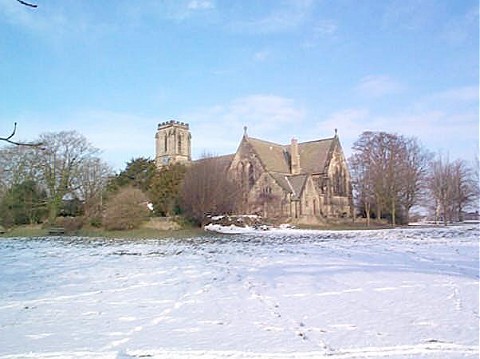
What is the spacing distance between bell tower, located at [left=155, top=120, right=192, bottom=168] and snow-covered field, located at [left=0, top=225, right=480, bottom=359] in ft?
226

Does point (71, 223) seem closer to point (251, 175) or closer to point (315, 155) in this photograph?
point (251, 175)

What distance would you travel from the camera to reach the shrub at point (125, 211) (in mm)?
35062

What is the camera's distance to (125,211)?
35.1 m

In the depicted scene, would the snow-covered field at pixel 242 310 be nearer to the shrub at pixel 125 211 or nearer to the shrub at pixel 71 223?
the shrub at pixel 125 211

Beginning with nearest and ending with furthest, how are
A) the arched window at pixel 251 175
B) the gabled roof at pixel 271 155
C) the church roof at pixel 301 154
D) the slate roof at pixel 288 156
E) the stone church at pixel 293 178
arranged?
the stone church at pixel 293 178 < the arched window at pixel 251 175 < the slate roof at pixel 288 156 < the gabled roof at pixel 271 155 < the church roof at pixel 301 154

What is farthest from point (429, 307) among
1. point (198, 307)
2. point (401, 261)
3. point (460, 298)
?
point (401, 261)

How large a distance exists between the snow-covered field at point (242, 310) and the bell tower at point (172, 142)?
68.9m

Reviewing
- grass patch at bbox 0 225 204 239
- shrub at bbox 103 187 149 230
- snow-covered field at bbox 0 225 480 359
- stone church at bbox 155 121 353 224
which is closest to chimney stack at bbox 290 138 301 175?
stone church at bbox 155 121 353 224

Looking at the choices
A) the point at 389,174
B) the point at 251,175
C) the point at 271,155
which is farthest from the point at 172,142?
the point at 389,174

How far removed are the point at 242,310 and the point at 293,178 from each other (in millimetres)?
48546

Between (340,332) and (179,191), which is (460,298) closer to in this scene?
(340,332)

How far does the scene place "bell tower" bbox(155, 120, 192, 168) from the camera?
8056 centimetres

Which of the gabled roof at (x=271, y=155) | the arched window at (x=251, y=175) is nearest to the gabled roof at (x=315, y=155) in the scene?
the gabled roof at (x=271, y=155)

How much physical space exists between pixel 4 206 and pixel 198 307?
40.0 meters
